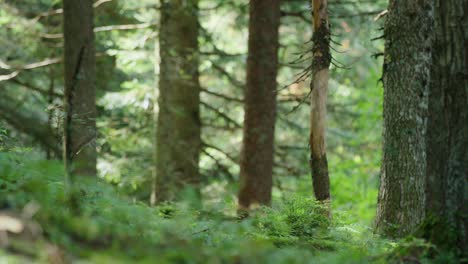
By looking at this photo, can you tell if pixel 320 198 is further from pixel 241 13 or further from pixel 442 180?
pixel 241 13

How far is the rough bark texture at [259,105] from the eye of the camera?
492 inches

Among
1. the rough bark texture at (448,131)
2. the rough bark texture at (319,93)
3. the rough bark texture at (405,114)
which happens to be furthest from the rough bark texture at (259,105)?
the rough bark texture at (448,131)

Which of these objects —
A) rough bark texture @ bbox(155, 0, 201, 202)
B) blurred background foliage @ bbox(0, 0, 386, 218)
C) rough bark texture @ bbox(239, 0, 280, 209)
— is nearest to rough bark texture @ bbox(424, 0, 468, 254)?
rough bark texture @ bbox(239, 0, 280, 209)

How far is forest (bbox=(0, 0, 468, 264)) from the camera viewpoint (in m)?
3.71

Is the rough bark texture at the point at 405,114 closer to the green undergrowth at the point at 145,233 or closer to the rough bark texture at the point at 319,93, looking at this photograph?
the green undergrowth at the point at 145,233

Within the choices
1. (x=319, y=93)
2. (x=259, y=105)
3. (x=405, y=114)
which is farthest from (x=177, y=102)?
(x=405, y=114)

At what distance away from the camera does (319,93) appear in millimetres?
8289

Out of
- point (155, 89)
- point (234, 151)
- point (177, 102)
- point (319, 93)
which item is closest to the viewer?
point (319, 93)

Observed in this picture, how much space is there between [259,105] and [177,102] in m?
3.30

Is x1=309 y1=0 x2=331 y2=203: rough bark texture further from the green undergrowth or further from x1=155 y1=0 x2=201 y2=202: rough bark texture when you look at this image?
x1=155 y1=0 x2=201 y2=202: rough bark texture

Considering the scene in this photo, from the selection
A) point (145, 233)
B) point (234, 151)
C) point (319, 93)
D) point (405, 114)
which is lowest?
point (234, 151)

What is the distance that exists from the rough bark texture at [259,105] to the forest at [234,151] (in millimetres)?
28

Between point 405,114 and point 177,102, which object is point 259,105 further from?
point 405,114

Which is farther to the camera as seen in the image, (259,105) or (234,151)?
(234,151)
